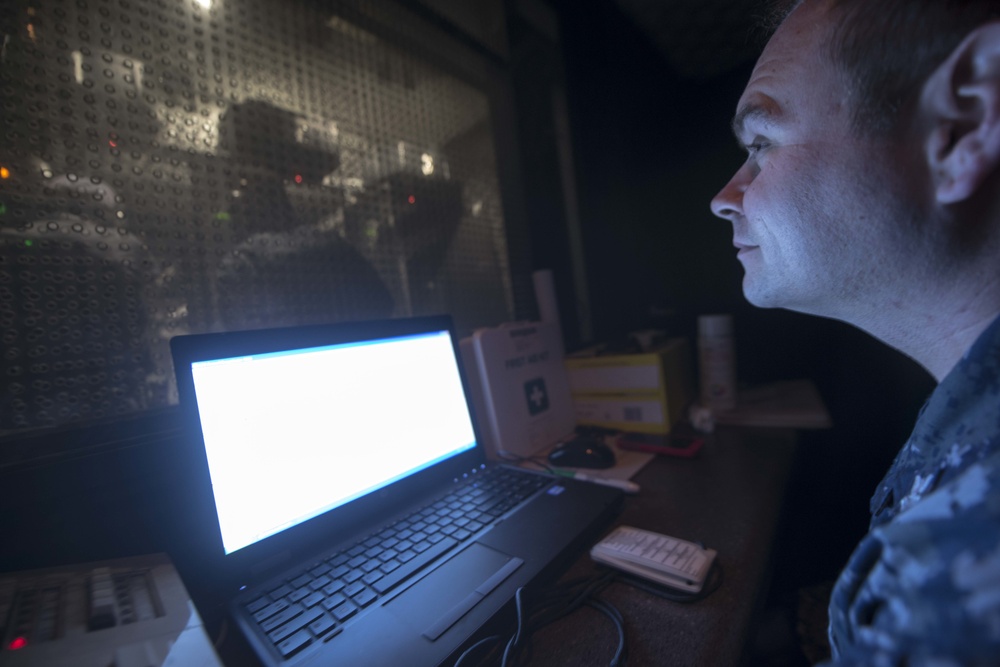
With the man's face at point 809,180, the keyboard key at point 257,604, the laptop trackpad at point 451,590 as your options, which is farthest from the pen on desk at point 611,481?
the keyboard key at point 257,604

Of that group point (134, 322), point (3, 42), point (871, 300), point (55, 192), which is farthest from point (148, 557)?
point (871, 300)

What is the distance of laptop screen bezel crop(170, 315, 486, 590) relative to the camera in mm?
489

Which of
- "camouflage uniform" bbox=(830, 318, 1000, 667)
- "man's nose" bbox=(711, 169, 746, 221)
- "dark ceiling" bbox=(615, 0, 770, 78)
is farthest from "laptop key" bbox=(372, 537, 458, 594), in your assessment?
"dark ceiling" bbox=(615, 0, 770, 78)

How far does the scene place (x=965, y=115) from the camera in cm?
38

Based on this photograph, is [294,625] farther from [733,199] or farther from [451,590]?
[733,199]

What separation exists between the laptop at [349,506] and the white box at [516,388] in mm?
191

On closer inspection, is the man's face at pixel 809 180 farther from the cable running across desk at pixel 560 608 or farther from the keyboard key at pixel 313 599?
the keyboard key at pixel 313 599

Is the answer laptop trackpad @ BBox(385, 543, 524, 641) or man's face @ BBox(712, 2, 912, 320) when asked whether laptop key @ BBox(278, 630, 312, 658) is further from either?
man's face @ BBox(712, 2, 912, 320)

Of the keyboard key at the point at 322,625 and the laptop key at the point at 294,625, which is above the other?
the laptop key at the point at 294,625

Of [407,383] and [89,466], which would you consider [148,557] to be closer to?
[89,466]

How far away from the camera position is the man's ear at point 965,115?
36 centimetres

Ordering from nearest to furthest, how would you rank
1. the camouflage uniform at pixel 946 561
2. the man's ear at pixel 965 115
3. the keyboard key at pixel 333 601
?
the camouflage uniform at pixel 946 561 < the man's ear at pixel 965 115 < the keyboard key at pixel 333 601

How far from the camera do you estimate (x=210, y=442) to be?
0.51 metres

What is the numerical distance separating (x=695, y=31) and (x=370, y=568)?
1906mm
